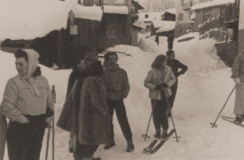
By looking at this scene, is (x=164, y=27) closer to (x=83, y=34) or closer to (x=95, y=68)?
(x=83, y=34)

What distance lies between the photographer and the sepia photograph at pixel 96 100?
2852mm

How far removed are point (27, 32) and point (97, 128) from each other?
9.05 ft

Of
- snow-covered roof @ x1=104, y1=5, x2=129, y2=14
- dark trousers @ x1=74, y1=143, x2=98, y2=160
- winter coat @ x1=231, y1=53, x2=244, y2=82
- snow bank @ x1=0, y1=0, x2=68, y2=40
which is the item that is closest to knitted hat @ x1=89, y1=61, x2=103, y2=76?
dark trousers @ x1=74, y1=143, x2=98, y2=160

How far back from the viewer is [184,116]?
260 inches

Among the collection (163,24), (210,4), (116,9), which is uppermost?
(210,4)

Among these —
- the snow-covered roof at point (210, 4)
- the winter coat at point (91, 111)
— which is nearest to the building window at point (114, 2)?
the snow-covered roof at point (210, 4)

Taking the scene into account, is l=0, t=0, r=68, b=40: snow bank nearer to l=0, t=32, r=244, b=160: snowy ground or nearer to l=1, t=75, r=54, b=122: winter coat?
l=0, t=32, r=244, b=160: snowy ground

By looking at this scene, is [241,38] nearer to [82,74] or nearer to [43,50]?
[43,50]

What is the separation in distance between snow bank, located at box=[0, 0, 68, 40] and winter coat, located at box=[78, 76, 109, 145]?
181 centimetres

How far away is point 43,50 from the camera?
279 inches

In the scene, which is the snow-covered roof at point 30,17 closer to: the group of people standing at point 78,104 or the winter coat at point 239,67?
the group of people standing at point 78,104

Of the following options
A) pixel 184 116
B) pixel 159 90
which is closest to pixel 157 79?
pixel 159 90

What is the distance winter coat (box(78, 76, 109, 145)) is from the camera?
3541mm

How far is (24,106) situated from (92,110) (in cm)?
92
